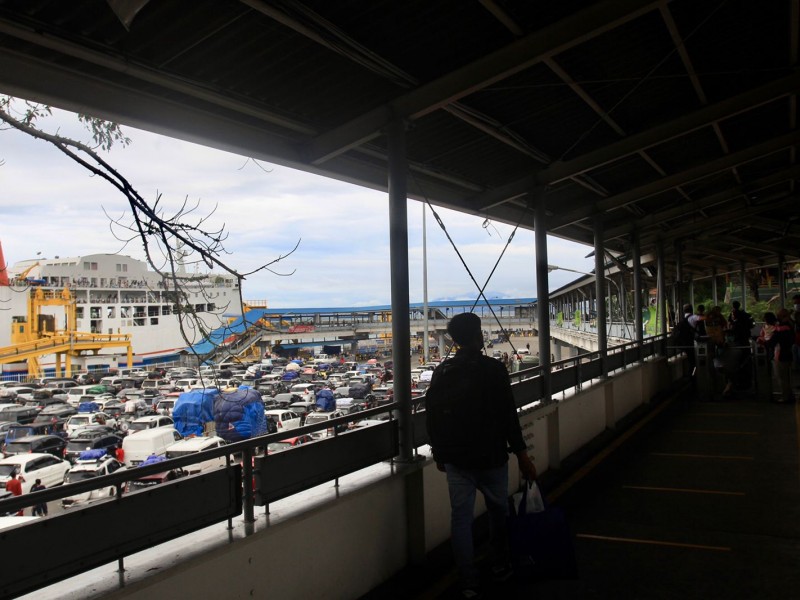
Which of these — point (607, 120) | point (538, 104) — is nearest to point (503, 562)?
point (538, 104)

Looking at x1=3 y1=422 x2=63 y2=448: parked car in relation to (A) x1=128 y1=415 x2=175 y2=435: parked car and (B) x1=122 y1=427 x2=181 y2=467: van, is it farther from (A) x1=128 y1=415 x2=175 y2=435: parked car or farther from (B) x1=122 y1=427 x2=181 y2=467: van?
(B) x1=122 y1=427 x2=181 y2=467: van

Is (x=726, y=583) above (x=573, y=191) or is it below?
below

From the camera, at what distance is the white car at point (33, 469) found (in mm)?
14111

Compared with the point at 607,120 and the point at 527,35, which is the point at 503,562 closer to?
the point at 527,35

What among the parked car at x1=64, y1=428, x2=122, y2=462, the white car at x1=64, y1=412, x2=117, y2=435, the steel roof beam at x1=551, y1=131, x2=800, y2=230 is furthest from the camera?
the white car at x1=64, y1=412, x2=117, y2=435

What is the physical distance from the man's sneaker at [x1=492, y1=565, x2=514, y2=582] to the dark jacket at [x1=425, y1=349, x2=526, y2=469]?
864mm

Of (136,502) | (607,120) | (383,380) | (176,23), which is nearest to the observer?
(136,502)

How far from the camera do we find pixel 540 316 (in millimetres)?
8305

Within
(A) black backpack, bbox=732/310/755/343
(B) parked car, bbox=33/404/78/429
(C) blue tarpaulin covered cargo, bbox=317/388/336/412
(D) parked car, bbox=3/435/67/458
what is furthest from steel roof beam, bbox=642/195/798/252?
(B) parked car, bbox=33/404/78/429

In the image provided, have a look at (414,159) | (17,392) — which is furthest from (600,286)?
(17,392)

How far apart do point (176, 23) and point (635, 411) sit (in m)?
10.4

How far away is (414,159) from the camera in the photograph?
6.63m

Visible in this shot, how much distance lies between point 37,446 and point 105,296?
612cm

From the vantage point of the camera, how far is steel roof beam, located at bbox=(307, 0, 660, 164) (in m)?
4.37
